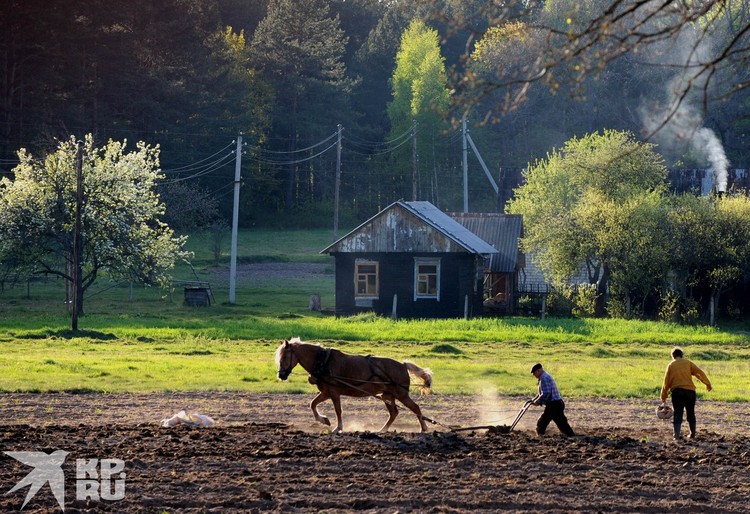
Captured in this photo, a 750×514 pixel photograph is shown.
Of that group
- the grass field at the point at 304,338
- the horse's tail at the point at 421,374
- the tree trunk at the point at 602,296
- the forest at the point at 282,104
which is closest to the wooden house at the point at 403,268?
the grass field at the point at 304,338

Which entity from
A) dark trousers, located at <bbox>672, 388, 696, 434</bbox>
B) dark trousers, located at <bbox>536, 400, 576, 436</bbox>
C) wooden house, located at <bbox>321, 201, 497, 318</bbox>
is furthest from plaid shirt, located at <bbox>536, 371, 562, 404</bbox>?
wooden house, located at <bbox>321, 201, 497, 318</bbox>

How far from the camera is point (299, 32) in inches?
3238

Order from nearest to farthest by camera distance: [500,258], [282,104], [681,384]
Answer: [681,384] → [500,258] → [282,104]

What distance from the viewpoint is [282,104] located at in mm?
81938

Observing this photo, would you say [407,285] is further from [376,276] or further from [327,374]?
[327,374]

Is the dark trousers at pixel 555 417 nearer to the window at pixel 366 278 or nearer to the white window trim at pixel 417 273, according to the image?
the white window trim at pixel 417 273

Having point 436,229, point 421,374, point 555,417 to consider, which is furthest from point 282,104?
point 555,417

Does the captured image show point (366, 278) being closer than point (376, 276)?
No

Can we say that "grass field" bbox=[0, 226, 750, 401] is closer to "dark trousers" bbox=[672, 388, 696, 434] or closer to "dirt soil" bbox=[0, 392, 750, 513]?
"dirt soil" bbox=[0, 392, 750, 513]

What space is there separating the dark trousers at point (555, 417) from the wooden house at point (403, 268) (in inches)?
1104

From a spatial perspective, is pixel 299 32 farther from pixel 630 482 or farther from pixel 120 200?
pixel 630 482

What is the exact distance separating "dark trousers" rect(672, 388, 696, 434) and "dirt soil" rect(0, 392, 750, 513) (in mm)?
413

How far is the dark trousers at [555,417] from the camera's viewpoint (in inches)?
646

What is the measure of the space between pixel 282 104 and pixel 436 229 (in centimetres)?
3992
